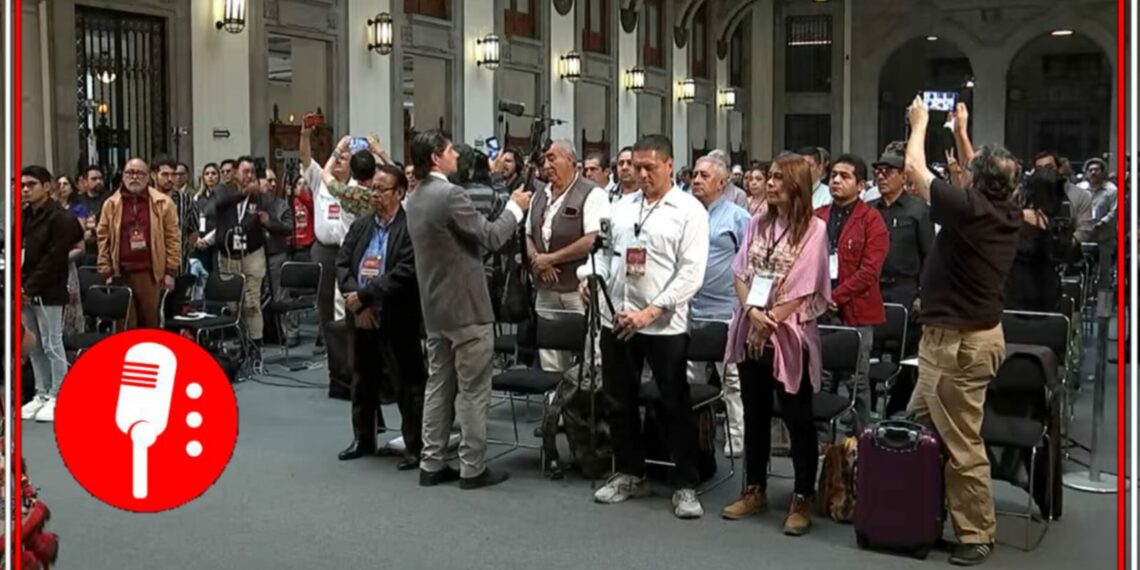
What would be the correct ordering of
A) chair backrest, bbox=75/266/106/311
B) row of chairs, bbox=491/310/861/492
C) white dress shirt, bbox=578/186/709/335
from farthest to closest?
1. chair backrest, bbox=75/266/106/311
2. row of chairs, bbox=491/310/861/492
3. white dress shirt, bbox=578/186/709/335

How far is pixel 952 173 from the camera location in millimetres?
4898

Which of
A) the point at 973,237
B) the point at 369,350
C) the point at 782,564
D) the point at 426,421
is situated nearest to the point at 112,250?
the point at 369,350

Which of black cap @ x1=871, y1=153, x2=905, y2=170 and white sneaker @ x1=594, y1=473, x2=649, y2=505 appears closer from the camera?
white sneaker @ x1=594, y1=473, x2=649, y2=505

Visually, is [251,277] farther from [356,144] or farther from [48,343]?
[48,343]

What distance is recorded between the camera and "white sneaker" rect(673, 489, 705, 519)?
4.55 meters

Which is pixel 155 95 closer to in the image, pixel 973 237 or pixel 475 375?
pixel 475 375

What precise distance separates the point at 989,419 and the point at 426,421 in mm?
2243

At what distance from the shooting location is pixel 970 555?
4031 mm

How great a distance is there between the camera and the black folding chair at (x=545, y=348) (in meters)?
5.21

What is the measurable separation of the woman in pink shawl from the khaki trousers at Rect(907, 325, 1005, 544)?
41cm

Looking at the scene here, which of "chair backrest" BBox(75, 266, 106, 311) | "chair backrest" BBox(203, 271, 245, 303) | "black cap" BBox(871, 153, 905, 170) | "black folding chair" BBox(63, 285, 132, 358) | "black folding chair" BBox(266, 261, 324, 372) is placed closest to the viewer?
"black cap" BBox(871, 153, 905, 170)

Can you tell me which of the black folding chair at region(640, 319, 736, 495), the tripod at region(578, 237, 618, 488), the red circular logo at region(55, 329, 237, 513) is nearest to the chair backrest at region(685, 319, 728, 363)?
the black folding chair at region(640, 319, 736, 495)

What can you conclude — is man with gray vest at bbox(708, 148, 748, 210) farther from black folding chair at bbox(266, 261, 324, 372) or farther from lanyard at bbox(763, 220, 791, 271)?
black folding chair at bbox(266, 261, 324, 372)

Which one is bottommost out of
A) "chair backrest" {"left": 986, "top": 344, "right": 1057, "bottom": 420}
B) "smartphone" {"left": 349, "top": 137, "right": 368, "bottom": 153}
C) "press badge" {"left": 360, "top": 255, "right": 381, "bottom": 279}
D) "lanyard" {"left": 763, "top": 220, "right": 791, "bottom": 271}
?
"chair backrest" {"left": 986, "top": 344, "right": 1057, "bottom": 420}
